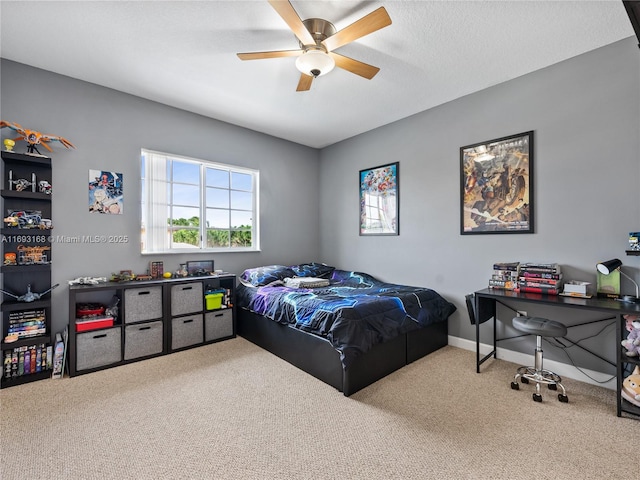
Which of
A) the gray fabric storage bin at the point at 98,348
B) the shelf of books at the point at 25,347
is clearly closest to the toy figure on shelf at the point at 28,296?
the shelf of books at the point at 25,347

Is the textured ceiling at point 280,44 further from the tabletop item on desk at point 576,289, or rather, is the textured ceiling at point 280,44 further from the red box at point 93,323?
the red box at point 93,323

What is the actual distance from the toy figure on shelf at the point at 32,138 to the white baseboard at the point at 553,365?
14.7 feet

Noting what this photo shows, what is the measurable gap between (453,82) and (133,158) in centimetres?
345

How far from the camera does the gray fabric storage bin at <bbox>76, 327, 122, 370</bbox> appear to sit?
2.66 m

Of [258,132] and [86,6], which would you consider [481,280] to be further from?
[86,6]

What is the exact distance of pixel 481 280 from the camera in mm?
3145

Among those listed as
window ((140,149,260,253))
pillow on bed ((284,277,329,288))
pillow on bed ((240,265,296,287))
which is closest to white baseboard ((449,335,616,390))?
pillow on bed ((284,277,329,288))

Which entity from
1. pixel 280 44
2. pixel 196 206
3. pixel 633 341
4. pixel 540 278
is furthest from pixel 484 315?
pixel 196 206

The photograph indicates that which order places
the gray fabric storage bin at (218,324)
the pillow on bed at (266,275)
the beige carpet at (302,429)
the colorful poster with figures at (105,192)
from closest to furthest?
the beige carpet at (302,429) → the colorful poster with figures at (105,192) → the gray fabric storage bin at (218,324) → the pillow on bed at (266,275)

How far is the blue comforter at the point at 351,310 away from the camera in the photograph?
2.35 meters

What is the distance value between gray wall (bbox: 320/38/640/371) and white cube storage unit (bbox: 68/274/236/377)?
225 cm

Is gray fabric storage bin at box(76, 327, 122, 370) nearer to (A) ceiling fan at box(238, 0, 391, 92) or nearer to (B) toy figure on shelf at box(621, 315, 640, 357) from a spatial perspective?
(A) ceiling fan at box(238, 0, 391, 92)

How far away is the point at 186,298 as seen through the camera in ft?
10.7

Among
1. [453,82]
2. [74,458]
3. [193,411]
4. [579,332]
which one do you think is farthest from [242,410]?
[453,82]
